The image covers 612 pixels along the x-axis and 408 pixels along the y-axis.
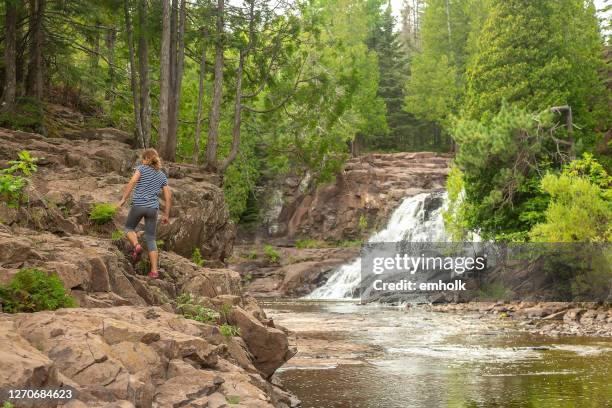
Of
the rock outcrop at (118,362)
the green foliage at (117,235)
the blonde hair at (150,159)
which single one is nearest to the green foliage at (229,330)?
Result: the rock outcrop at (118,362)

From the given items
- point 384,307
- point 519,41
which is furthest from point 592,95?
point 384,307

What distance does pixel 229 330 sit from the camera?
862 cm

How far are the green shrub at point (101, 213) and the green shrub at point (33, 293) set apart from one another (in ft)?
13.3

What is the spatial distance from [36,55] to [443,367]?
14219 mm

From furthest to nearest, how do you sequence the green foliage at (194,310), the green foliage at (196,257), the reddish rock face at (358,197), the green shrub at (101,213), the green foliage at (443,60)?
1. the green foliage at (443,60)
2. the reddish rock face at (358,197)
3. the green foliage at (196,257)
4. the green shrub at (101,213)
5. the green foliage at (194,310)

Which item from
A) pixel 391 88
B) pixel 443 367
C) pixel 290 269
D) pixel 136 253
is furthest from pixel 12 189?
pixel 391 88

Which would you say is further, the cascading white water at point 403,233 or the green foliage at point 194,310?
the cascading white water at point 403,233

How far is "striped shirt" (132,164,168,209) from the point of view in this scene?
9.55 metres

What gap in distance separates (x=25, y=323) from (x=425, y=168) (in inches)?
1585

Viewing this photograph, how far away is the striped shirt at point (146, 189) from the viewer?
9.55 meters

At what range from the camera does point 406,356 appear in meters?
13.5

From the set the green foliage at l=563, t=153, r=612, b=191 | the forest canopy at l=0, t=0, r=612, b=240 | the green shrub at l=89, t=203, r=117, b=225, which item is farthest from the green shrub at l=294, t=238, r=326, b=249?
the green shrub at l=89, t=203, r=117, b=225

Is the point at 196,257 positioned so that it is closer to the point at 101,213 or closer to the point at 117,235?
the point at 101,213

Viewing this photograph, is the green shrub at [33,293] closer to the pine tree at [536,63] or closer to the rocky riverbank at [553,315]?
the rocky riverbank at [553,315]
